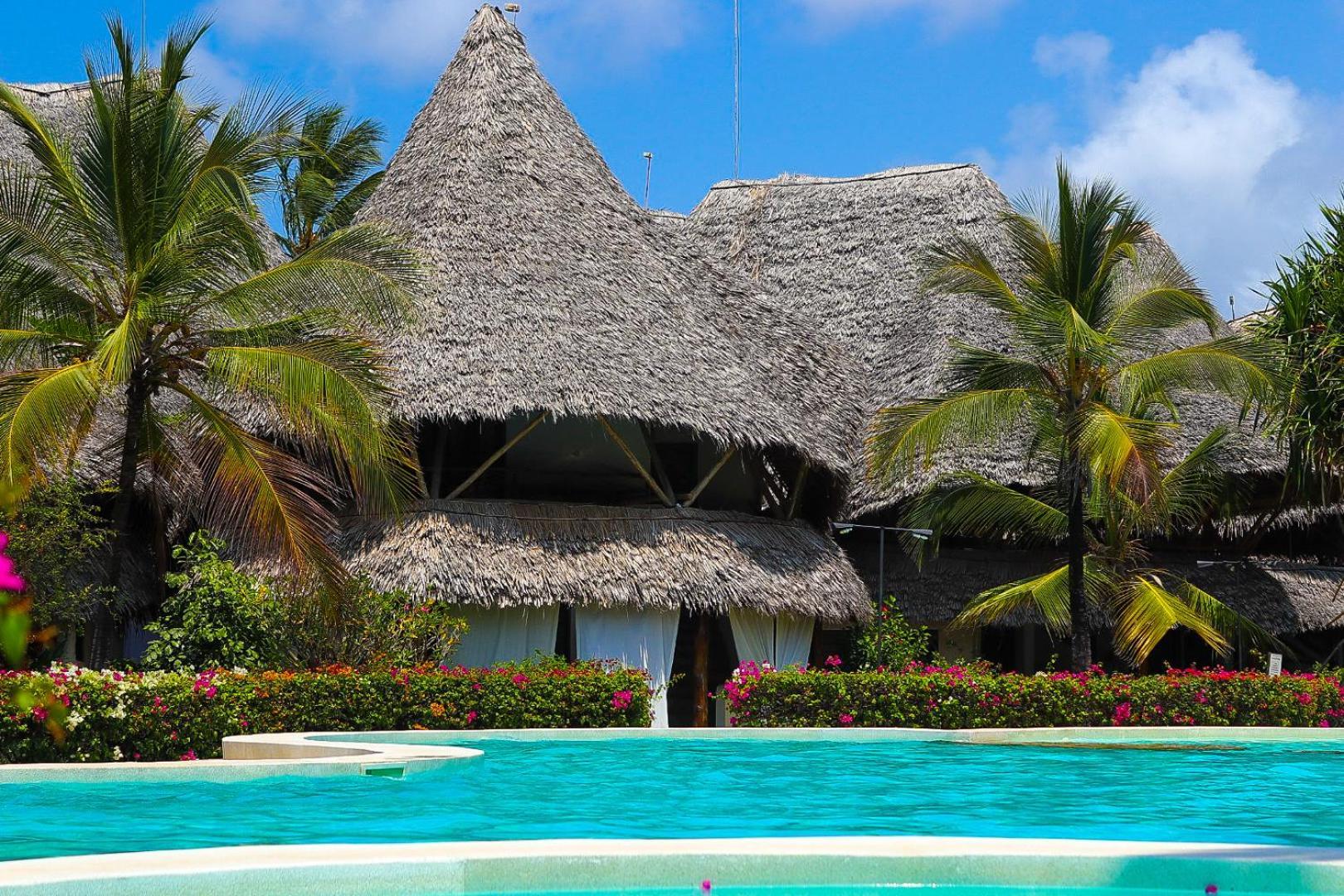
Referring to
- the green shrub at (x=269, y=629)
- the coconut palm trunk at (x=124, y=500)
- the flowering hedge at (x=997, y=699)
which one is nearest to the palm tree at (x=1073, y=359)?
the flowering hedge at (x=997, y=699)

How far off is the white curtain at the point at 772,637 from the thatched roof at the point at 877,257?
2510 mm

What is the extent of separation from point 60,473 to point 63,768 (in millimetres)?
5997

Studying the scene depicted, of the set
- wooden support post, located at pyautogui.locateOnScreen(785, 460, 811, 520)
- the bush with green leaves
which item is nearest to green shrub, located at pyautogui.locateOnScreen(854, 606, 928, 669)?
wooden support post, located at pyautogui.locateOnScreen(785, 460, 811, 520)

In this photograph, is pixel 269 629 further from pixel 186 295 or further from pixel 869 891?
pixel 869 891

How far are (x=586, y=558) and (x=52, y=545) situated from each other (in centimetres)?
489

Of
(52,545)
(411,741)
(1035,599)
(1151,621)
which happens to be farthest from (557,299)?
(1151,621)

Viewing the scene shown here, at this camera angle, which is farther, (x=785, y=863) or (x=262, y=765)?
(x=262, y=765)

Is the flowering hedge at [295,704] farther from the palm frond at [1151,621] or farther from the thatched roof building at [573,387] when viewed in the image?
the palm frond at [1151,621]

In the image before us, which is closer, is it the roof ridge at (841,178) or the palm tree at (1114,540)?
the palm tree at (1114,540)

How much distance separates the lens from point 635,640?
51.5ft

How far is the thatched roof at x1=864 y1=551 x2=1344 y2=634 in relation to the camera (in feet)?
64.1

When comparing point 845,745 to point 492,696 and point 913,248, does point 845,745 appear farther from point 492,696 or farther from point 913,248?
point 913,248

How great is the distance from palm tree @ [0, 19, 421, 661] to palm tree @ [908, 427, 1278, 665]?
715 centimetres

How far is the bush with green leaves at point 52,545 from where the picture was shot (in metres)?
12.9
